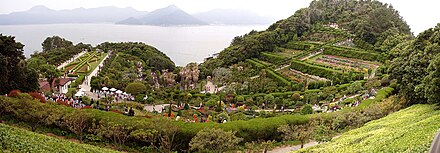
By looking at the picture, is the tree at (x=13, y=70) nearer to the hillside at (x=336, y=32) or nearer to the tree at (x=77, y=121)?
the tree at (x=77, y=121)

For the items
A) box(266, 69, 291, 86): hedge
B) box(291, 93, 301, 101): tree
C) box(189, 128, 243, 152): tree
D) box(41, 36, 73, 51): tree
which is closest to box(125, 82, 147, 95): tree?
box(291, 93, 301, 101): tree

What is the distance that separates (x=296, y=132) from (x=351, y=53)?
2730 cm

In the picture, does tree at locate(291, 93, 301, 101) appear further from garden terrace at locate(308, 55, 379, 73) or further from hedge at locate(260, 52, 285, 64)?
hedge at locate(260, 52, 285, 64)

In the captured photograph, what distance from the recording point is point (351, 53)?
4009cm

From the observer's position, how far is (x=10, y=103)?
16.3 m

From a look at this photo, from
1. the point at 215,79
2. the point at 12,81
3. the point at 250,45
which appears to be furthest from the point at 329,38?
the point at 12,81

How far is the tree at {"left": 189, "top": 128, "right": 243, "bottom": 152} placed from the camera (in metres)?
14.1

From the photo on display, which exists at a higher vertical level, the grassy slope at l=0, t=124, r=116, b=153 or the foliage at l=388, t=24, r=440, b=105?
the foliage at l=388, t=24, r=440, b=105

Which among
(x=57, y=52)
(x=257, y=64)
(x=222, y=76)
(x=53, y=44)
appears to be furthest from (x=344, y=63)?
(x=53, y=44)

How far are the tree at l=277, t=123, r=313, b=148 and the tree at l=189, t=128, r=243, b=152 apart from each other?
9.26ft

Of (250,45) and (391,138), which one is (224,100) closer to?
(391,138)

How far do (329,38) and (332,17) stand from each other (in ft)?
43.6

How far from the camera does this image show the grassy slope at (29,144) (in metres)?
9.53

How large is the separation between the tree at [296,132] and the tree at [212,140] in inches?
111
